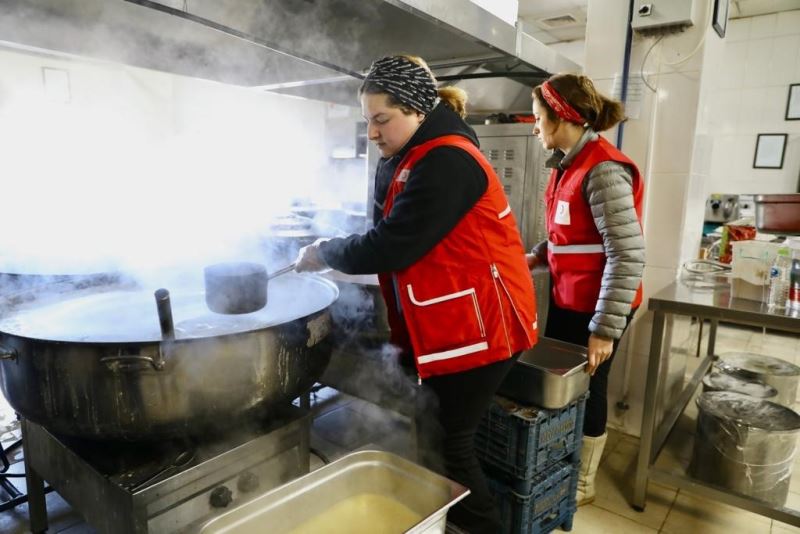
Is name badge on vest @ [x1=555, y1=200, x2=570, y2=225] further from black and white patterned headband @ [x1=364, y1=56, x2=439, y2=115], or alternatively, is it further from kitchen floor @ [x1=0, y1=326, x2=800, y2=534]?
kitchen floor @ [x1=0, y1=326, x2=800, y2=534]

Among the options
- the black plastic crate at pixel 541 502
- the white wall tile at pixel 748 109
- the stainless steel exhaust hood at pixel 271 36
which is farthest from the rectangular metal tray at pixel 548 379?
the white wall tile at pixel 748 109

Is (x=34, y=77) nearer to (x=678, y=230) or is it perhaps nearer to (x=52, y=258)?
(x=52, y=258)

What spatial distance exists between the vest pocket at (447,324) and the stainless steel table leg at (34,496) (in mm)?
1315

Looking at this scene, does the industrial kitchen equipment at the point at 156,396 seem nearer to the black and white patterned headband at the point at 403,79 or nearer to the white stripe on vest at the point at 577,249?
the black and white patterned headband at the point at 403,79

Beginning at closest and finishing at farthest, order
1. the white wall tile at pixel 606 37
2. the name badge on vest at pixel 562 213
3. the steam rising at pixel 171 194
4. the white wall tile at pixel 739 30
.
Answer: the name badge on vest at pixel 562 213
the steam rising at pixel 171 194
the white wall tile at pixel 606 37
the white wall tile at pixel 739 30

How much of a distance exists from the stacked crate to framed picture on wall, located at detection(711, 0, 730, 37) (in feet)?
5.91

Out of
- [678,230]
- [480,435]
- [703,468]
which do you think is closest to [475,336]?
[480,435]

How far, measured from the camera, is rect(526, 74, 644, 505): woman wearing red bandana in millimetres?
1633

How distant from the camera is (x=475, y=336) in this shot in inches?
52.1

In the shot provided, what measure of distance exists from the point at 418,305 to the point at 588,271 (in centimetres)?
78

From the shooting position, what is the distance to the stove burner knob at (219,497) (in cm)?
127

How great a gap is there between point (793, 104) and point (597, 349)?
477 centimetres

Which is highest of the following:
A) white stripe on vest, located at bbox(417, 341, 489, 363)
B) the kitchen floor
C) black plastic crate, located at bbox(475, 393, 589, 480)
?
white stripe on vest, located at bbox(417, 341, 489, 363)

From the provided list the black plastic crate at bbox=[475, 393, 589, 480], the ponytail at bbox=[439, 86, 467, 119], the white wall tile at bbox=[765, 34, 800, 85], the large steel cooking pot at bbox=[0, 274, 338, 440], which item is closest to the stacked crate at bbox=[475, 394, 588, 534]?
the black plastic crate at bbox=[475, 393, 589, 480]
